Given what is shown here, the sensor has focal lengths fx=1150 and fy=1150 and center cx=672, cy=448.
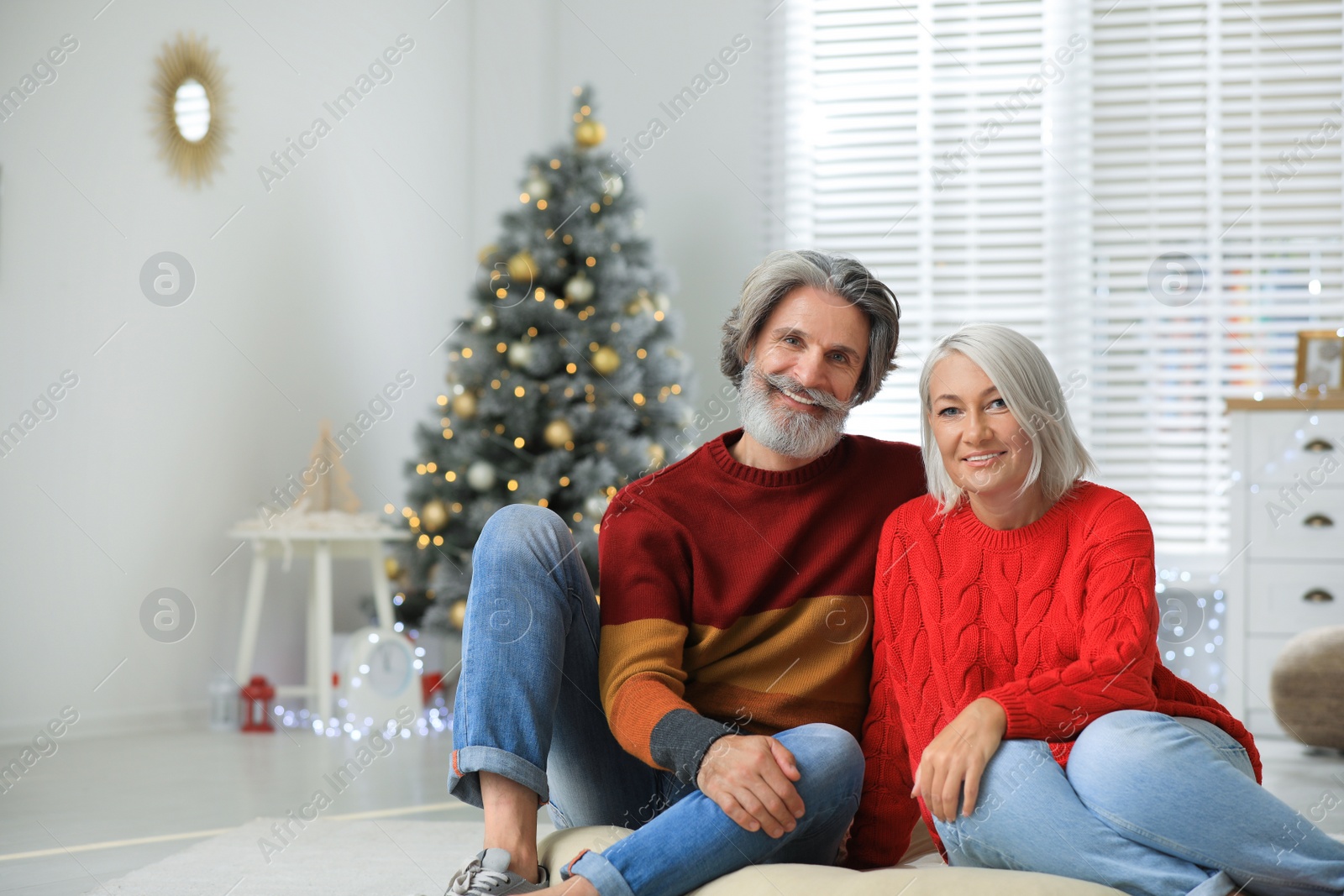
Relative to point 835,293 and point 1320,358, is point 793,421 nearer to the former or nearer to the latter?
point 835,293

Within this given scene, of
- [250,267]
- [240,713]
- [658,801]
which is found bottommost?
[240,713]

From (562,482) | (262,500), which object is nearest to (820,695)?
(562,482)

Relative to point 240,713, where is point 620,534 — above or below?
above

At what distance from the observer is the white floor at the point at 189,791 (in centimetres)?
204

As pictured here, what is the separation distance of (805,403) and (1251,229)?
3183 mm

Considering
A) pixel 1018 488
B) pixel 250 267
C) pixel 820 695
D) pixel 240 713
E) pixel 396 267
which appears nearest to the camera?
pixel 1018 488

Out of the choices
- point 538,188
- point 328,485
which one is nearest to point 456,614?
point 328,485

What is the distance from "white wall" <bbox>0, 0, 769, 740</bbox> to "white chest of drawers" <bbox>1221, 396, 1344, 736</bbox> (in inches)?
74.0

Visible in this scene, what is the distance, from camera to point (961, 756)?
1.16 meters

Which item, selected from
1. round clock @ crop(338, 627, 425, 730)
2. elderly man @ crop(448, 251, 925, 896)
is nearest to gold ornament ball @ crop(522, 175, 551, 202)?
round clock @ crop(338, 627, 425, 730)

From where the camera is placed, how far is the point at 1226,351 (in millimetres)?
3980

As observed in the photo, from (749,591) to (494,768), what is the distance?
378 millimetres

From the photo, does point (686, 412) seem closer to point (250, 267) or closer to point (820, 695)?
point (250, 267)

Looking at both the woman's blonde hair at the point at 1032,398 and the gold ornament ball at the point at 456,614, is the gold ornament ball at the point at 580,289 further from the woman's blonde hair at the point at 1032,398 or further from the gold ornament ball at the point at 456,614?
the woman's blonde hair at the point at 1032,398
